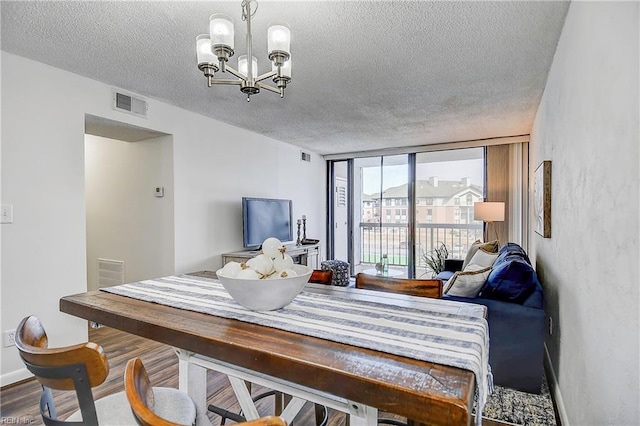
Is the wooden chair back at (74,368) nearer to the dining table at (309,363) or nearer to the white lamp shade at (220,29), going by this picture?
the dining table at (309,363)

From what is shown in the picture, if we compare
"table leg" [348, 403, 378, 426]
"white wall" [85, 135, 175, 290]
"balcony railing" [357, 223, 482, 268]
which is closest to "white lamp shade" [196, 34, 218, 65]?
"table leg" [348, 403, 378, 426]

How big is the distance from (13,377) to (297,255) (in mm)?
2879

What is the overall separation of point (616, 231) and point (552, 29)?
150cm

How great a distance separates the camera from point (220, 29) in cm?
152

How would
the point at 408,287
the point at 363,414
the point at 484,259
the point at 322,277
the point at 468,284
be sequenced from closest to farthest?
the point at 363,414, the point at 408,287, the point at 322,277, the point at 468,284, the point at 484,259

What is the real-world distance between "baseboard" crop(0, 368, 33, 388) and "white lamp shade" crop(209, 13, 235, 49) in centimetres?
263

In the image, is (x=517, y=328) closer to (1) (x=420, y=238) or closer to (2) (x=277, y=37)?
(2) (x=277, y=37)

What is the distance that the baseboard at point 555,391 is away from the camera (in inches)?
74.3

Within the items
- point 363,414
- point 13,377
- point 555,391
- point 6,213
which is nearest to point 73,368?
point 363,414

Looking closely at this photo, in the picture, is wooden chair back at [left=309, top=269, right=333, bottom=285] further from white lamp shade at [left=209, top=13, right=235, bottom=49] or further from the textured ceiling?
the textured ceiling

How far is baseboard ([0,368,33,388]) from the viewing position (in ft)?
7.54

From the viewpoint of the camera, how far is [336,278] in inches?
177

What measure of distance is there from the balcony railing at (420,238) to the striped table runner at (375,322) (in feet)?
14.8

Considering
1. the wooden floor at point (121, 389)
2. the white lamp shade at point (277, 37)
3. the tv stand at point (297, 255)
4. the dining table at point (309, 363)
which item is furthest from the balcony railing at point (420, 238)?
the white lamp shade at point (277, 37)
